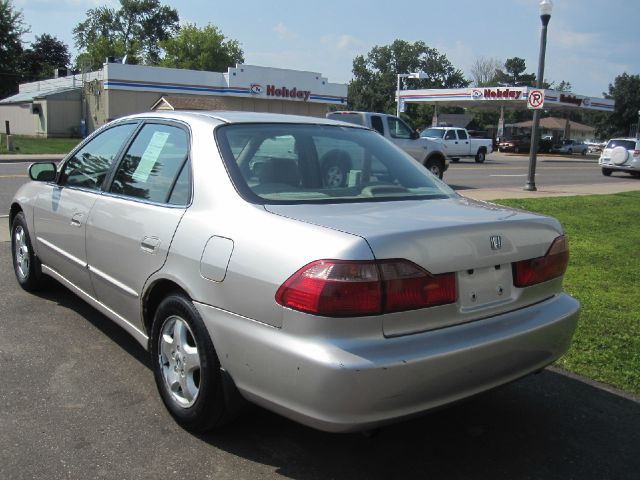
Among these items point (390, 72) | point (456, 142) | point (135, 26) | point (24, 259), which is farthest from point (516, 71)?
point (24, 259)

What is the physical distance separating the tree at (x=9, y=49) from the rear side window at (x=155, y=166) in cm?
5589

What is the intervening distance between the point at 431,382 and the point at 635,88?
10828 centimetres

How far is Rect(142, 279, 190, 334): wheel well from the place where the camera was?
10.8ft

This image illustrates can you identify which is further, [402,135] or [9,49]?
[9,49]

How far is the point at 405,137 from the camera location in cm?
1678

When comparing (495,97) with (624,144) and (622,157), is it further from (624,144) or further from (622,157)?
(622,157)

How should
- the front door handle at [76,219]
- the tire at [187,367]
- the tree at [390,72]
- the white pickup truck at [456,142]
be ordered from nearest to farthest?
the tire at [187,367] → the front door handle at [76,219] → the white pickup truck at [456,142] → the tree at [390,72]

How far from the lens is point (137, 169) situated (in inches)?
154

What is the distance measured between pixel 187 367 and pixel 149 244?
28.5 inches

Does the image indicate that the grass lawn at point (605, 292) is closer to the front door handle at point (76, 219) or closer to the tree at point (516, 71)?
the front door handle at point (76, 219)

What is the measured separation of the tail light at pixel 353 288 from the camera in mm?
2480

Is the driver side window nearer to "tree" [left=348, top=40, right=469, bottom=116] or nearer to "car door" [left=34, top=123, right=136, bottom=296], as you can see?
"car door" [left=34, top=123, right=136, bottom=296]

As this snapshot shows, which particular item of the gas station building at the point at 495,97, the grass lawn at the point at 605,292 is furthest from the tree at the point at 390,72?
the grass lawn at the point at 605,292

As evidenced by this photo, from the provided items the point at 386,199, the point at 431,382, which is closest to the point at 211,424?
the point at 431,382
